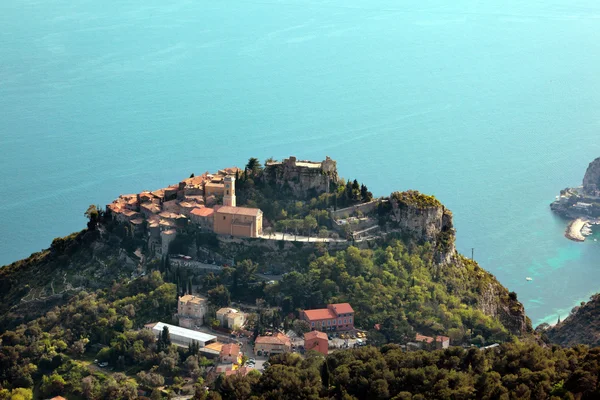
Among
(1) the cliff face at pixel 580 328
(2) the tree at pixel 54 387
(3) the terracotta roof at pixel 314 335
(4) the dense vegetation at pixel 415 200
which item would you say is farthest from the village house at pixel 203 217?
(1) the cliff face at pixel 580 328

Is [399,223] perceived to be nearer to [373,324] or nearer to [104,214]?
[373,324]

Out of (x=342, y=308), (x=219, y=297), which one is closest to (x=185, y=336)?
(x=219, y=297)

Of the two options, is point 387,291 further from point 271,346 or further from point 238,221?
point 238,221

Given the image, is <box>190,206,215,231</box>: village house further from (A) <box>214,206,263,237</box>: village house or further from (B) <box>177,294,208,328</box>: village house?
(B) <box>177,294,208,328</box>: village house

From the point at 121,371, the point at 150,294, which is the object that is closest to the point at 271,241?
the point at 150,294

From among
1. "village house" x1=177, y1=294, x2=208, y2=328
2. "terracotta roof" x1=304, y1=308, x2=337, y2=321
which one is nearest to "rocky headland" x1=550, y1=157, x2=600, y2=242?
"terracotta roof" x1=304, y1=308, x2=337, y2=321

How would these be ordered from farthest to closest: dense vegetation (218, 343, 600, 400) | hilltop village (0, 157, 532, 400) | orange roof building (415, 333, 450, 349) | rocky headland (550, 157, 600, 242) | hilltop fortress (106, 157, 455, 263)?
rocky headland (550, 157, 600, 242) → hilltop fortress (106, 157, 455, 263) → orange roof building (415, 333, 450, 349) → hilltop village (0, 157, 532, 400) → dense vegetation (218, 343, 600, 400)
